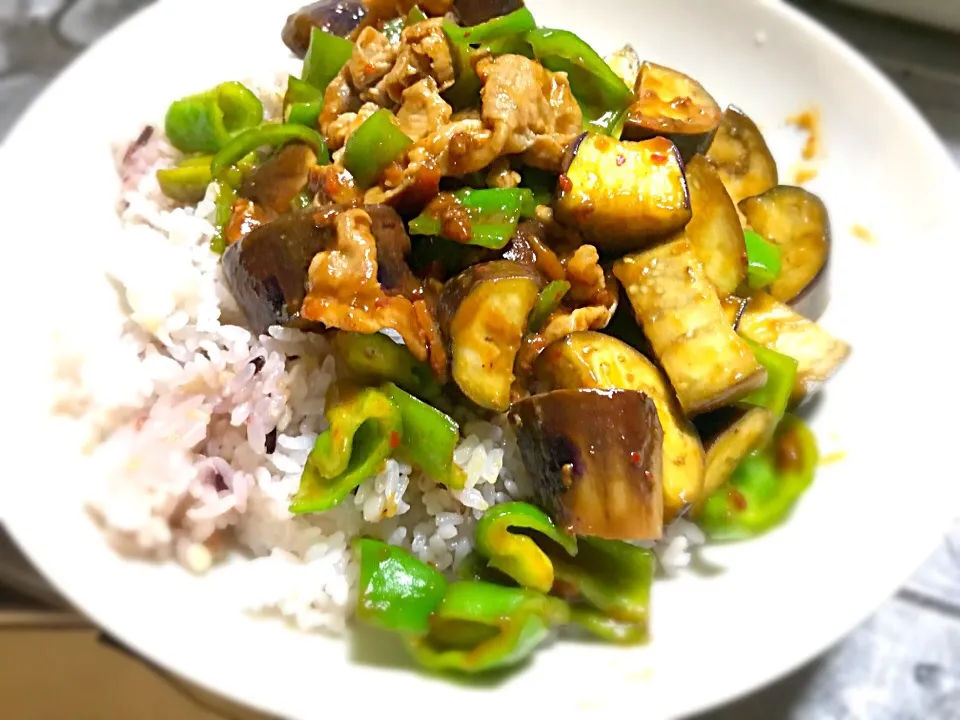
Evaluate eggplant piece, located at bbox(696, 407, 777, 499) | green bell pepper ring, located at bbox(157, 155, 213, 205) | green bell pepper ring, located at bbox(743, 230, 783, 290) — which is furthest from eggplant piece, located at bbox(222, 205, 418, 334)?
green bell pepper ring, located at bbox(743, 230, 783, 290)

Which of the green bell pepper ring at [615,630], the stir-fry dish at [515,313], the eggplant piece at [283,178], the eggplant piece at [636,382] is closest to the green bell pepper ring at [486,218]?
the stir-fry dish at [515,313]

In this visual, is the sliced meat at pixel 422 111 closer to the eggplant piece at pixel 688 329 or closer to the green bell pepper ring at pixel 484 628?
the eggplant piece at pixel 688 329

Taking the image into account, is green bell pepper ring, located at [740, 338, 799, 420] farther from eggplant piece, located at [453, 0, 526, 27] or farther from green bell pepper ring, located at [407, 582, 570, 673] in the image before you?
eggplant piece, located at [453, 0, 526, 27]

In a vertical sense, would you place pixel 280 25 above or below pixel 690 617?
above

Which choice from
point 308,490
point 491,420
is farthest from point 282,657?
point 491,420

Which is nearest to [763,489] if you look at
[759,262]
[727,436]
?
[727,436]

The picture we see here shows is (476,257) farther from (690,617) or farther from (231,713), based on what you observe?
(231,713)
